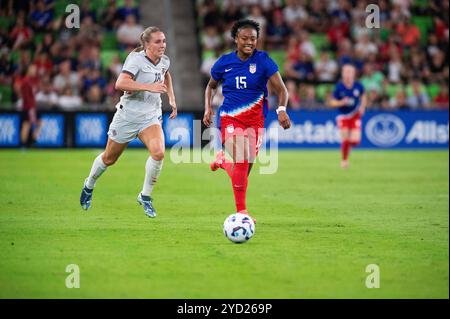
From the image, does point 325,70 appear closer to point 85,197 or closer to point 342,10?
point 342,10

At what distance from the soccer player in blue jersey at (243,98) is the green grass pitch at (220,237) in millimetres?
902

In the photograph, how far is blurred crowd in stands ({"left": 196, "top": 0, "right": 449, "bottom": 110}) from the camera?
29203 mm

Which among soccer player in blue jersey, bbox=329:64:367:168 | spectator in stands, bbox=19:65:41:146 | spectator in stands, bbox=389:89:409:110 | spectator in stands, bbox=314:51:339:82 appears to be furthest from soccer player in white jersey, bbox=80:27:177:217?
spectator in stands, bbox=314:51:339:82

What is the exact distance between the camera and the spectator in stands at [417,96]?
1139 inches

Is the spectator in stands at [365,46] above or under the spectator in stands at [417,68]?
above

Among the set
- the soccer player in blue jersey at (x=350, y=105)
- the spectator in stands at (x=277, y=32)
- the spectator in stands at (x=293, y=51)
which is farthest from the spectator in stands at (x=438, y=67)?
the soccer player in blue jersey at (x=350, y=105)

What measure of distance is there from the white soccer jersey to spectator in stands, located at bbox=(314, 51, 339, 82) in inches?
697

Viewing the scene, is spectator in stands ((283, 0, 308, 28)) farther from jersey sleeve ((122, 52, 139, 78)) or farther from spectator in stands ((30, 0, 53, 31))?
jersey sleeve ((122, 52, 139, 78))

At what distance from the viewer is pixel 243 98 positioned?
11508mm

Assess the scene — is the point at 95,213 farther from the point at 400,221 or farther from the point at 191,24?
the point at 191,24

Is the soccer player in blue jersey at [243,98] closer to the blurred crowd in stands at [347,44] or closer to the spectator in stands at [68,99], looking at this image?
the spectator in stands at [68,99]

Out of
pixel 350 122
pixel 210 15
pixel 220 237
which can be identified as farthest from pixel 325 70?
pixel 220 237
